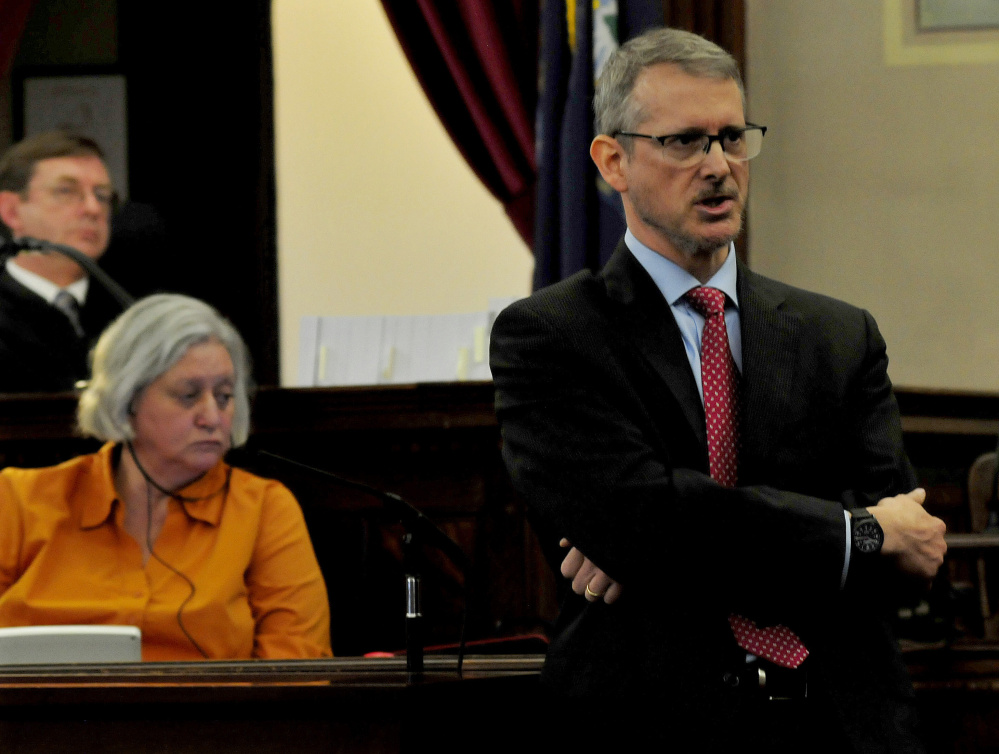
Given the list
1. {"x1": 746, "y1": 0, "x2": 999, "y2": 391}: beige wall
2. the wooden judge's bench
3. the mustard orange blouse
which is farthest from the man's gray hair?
{"x1": 746, "y1": 0, "x2": 999, "y2": 391}: beige wall

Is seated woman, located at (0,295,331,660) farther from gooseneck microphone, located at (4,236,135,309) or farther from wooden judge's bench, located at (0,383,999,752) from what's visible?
gooseneck microphone, located at (4,236,135,309)

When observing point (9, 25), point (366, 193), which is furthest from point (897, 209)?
point (9, 25)

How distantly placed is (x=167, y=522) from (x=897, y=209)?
2406mm

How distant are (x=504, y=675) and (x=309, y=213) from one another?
3.67m

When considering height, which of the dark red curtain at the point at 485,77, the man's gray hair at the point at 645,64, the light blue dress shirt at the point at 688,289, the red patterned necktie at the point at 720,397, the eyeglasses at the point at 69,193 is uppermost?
the dark red curtain at the point at 485,77

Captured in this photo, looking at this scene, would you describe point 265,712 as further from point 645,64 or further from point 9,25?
point 9,25

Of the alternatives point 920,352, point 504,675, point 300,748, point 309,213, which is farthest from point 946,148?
point 300,748

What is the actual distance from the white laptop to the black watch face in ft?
4.05

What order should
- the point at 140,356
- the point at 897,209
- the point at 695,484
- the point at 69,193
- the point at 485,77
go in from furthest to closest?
the point at 69,193, the point at 485,77, the point at 897,209, the point at 140,356, the point at 695,484

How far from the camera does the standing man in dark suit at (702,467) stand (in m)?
1.49

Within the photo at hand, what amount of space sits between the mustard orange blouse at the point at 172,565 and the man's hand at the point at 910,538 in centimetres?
155

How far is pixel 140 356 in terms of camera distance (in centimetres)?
300

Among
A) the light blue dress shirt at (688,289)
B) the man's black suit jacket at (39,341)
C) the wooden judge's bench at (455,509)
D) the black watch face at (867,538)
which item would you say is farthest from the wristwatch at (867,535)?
the man's black suit jacket at (39,341)

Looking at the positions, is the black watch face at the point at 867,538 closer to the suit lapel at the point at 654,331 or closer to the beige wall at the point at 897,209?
the suit lapel at the point at 654,331
